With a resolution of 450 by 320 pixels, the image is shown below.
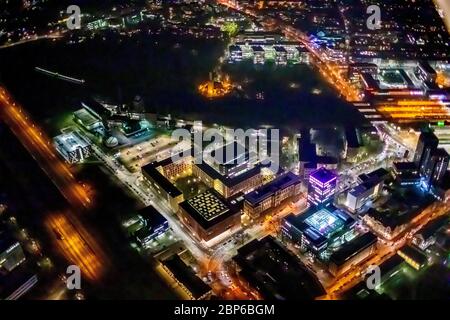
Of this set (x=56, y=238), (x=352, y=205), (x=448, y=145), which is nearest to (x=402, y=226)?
(x=352, y=205)

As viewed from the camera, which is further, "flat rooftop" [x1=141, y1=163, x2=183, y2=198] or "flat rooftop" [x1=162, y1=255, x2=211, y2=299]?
"flat rooftop" [x1=141, y1=163, x2=183, y2=198]

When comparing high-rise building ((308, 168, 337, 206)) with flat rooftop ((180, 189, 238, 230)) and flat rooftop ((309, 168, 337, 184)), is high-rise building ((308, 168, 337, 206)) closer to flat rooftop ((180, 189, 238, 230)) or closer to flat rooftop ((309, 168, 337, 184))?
flat rooftop ((309, 168, 337, 184))

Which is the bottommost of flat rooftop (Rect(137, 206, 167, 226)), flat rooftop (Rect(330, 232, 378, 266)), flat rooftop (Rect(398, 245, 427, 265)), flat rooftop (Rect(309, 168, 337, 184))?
flat rooftop (Rect(398, 245, 427, 265))

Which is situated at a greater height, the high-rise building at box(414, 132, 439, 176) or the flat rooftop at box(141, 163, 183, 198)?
the high-rise building at box(414, 132, 439, 176)

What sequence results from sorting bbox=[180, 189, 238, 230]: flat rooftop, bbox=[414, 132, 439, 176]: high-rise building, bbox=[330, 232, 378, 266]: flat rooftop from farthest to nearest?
bbox=[414, 132, 439, 176]: high-rise building, bbox=[180, 189, 238, 230]: flat rooftop, bbox=[330, 232, 378, 266]: flat rooftop

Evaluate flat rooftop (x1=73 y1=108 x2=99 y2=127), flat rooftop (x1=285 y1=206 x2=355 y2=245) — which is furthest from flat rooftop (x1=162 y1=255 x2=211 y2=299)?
flat rooftop (x1=73 y1=108 x2=99 y2=127)

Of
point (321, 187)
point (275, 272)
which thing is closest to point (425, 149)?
point (321, 187)

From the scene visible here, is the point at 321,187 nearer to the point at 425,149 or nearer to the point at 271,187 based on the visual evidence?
the point at 271,187
